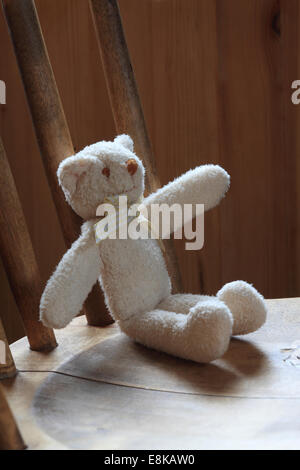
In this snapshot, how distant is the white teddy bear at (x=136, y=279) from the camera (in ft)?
1.92

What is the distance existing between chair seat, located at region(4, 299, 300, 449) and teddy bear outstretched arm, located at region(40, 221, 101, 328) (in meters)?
0.06

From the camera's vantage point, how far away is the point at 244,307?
2.16 feet

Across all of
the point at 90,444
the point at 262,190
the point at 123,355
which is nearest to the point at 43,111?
the point at 123,355

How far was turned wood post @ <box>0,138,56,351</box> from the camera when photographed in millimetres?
634

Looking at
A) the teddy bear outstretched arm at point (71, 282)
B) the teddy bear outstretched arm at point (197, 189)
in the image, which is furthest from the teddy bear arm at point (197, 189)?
the teddy bear outstretched arm at point (71, 282)

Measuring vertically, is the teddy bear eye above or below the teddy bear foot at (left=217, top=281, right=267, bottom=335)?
above

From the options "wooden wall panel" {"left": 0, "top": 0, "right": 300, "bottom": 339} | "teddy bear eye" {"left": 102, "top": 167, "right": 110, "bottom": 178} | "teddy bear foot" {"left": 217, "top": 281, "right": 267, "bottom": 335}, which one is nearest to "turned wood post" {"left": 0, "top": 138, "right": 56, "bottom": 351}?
"teddy bear eye" {"left": 102, "top": 167, "right": 110, "bottom": 178}

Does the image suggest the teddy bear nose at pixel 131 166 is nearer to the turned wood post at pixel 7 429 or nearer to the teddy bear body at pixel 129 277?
the teddy bear body at pixel 129 277

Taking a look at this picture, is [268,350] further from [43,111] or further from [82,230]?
[43,111]

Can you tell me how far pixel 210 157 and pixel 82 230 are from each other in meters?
0.46

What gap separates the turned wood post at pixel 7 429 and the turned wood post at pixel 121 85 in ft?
1.22

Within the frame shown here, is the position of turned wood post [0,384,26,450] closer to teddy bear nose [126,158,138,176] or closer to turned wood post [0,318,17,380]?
turned wood post [0,318,17,380]

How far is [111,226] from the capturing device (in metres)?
0.64

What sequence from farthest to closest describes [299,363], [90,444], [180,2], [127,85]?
[180,2]
[127,85]
[299,363]
[90,444]
